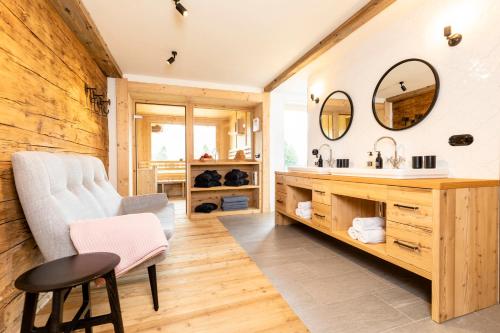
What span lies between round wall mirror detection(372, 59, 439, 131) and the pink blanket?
221 centimetres

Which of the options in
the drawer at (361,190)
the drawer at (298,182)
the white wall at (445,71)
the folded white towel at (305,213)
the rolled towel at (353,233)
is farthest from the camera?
the folded white towel at (305,213)

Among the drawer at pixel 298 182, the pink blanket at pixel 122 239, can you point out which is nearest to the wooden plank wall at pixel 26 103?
the pink blanket at pixel 122 239

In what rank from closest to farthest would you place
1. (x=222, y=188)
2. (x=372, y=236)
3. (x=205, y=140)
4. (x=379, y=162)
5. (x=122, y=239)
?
(x=122, y=239), (x=372, y=236), (x=379, y=162), (x=222, y=188), (x=205, y=140)

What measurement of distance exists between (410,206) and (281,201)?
6.24 feet

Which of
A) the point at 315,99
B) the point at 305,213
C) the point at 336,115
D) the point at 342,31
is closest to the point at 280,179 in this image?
the point at 305,213

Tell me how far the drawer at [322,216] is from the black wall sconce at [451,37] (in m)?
1.56

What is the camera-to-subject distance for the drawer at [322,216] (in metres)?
2.20

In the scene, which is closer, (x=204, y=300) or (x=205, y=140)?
(x=204, y=300)

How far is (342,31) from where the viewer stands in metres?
2.28

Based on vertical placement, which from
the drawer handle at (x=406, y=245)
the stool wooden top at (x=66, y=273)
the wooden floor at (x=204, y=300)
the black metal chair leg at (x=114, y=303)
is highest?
the stool wooden top at (x=66, y=273)

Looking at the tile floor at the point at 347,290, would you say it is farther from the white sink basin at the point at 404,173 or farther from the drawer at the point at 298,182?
the white sink basin at the point at 404,173

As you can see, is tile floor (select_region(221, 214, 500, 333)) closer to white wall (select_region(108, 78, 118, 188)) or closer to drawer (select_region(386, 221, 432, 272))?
drawer (select_region(386, 221, 432, 272))

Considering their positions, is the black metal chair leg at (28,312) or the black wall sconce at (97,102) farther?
the black wall sconce at (97,102)

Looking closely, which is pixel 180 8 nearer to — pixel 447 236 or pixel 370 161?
pixel 370 161
